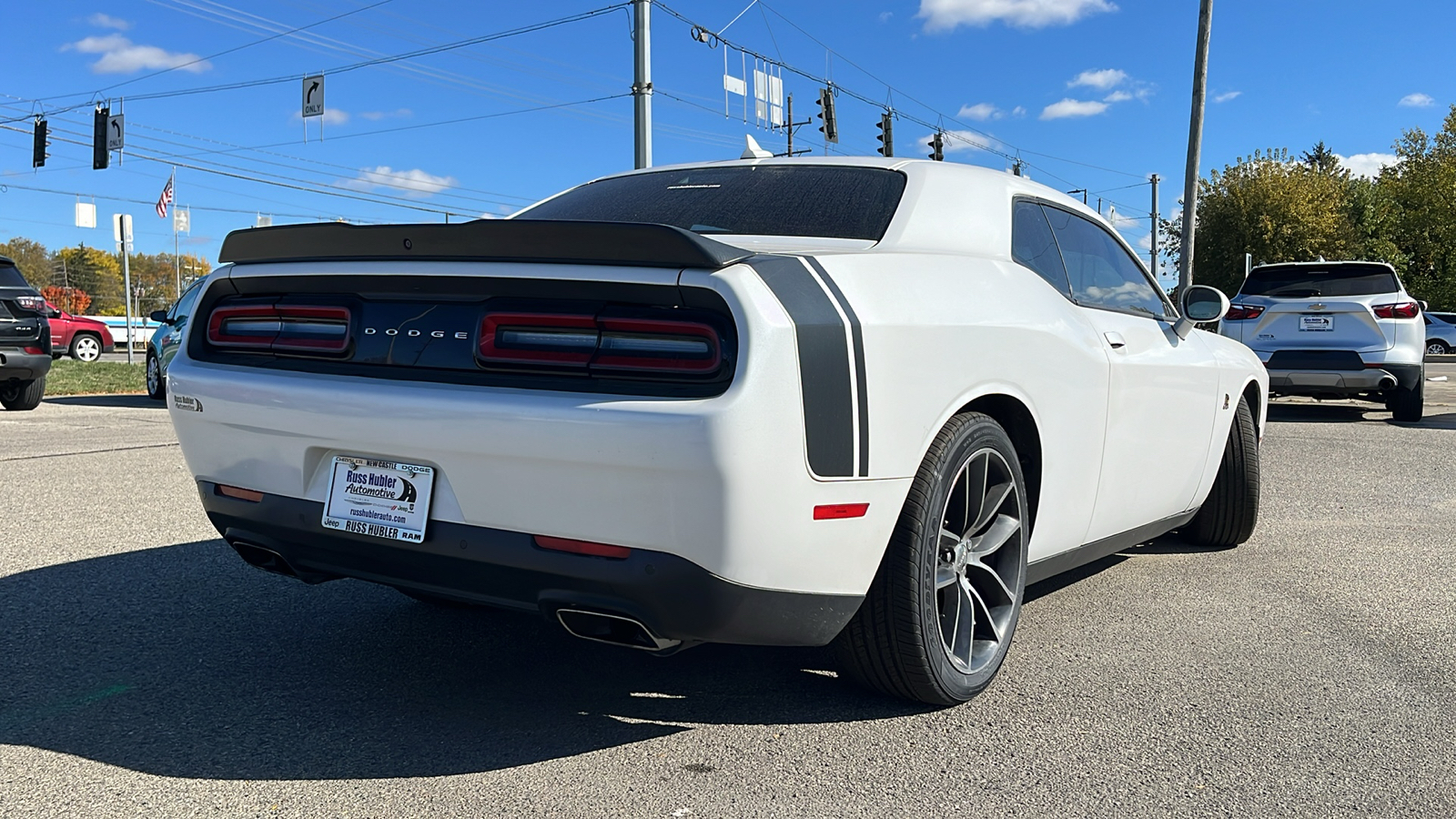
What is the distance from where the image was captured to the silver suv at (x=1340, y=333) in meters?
11.2

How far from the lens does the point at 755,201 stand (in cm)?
343

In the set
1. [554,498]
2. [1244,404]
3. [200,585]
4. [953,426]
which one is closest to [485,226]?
[554,498]

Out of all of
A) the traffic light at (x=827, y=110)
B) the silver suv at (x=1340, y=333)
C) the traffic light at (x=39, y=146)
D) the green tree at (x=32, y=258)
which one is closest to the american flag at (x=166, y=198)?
the traffic light at (x=39, y=146)

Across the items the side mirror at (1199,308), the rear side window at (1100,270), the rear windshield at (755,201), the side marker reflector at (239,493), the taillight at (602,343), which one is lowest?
the side marker reflector at (239,493)

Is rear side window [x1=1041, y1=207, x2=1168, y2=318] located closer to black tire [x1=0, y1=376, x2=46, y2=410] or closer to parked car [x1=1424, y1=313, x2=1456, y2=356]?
black tire [x1=0, y1=376, x2=46, y2=410]

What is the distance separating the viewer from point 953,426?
9.27 ft

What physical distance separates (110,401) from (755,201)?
12.8 metres

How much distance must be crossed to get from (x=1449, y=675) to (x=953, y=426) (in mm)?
1770

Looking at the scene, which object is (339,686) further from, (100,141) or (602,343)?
(100,141)

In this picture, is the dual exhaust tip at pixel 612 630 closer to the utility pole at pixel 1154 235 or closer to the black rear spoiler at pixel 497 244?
the black rear spoiler at pixel 497 244

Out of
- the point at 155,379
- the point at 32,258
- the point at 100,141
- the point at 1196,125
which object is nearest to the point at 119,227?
the point at 100,141

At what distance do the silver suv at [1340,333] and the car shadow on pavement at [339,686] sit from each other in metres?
9.27

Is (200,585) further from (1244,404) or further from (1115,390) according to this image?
(1244,404)

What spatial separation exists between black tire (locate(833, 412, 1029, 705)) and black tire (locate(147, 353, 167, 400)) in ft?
42.9
